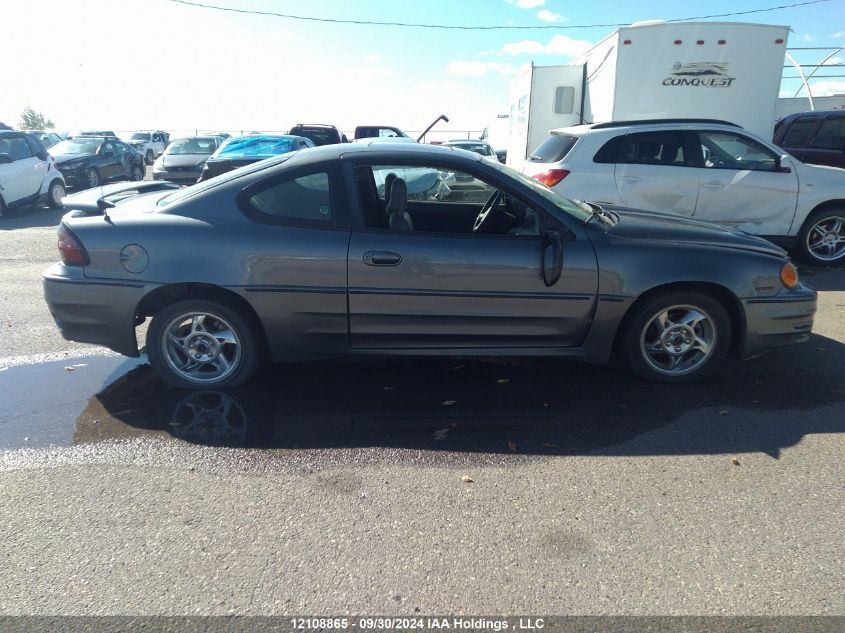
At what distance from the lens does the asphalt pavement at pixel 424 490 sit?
2.34m

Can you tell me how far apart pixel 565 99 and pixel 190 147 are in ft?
38.4

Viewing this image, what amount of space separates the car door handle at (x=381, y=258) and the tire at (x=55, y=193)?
509 inches

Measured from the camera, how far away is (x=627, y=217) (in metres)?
4.50

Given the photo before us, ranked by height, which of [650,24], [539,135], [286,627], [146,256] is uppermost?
[650,24]

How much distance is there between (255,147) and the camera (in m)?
12.4

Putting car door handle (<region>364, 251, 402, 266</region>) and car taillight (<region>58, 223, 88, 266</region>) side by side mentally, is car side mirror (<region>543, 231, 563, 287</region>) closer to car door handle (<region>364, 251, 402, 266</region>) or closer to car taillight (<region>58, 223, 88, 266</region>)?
car door handle (<region>364, 251, 402, 266</region>)

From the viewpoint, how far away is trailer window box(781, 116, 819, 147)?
10.0m

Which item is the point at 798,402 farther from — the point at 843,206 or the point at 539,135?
the point at 539,135

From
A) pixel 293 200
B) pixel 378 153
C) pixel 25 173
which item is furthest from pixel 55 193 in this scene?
pixel 378 153

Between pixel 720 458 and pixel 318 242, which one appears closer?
pixel 720 458

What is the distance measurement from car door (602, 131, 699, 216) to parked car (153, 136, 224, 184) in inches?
518

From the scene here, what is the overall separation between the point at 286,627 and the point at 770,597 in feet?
6.03

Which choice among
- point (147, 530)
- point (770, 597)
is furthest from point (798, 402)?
point (147, 530)

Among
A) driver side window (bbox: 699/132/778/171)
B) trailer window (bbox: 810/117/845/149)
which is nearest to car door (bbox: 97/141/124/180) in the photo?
driver side window (bbox: 699/132/778/171)
